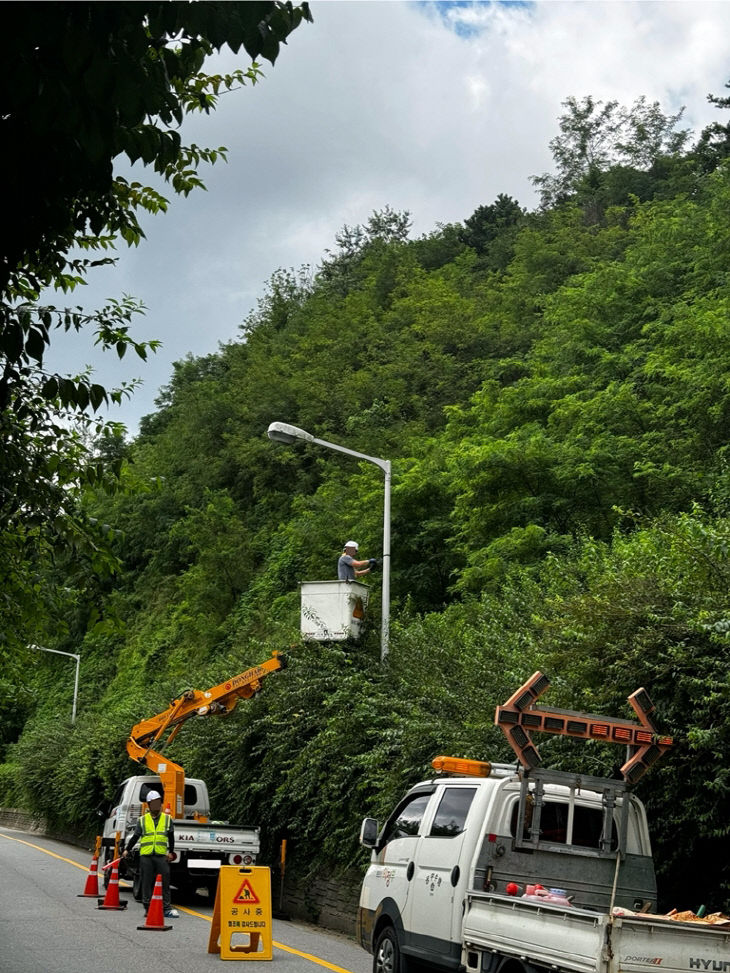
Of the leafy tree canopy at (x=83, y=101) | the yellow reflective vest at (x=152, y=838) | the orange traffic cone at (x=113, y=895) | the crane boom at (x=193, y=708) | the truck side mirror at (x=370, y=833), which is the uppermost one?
the leafy tree canopy at (x=83, y=101)

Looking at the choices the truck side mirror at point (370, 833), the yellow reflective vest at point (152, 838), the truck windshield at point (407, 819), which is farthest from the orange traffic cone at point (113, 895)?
the truck windshield at point (407, 819)

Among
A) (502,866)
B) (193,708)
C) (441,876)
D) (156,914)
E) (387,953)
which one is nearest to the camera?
(502,866)

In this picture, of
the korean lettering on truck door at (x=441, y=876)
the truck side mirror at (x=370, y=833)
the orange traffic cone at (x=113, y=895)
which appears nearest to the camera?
the korean lettering on truck door at (x=441, y=876)

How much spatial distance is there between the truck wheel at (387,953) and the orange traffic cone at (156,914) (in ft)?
15.4

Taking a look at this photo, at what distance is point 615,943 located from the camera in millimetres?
7082

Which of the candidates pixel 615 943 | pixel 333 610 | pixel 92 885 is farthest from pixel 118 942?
pixel 615 943

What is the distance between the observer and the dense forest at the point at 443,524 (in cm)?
1201

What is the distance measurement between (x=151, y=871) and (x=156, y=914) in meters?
1.02

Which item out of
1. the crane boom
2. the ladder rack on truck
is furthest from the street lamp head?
the ladder rack on truck

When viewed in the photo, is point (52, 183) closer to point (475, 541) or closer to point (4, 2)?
point (4, 2)

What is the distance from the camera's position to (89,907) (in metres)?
18.6

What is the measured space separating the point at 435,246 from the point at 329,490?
36234 millimetres

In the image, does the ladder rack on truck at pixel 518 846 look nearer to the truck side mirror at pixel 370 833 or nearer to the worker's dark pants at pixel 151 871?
the truck side mirror at pixel 370 833

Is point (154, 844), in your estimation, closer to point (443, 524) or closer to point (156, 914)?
point (156, 914)
